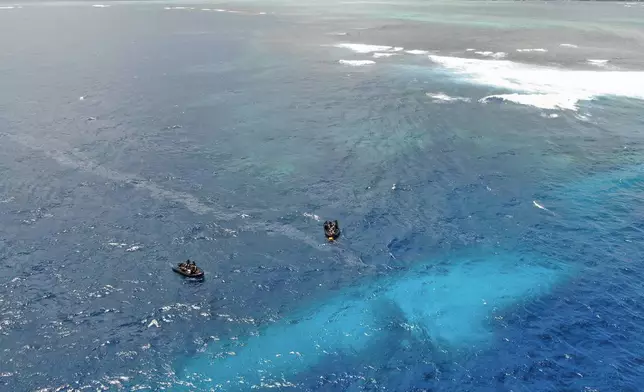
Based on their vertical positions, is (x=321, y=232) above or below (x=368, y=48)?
below

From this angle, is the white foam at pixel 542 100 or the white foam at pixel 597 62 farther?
the white foam at pixel 597 62

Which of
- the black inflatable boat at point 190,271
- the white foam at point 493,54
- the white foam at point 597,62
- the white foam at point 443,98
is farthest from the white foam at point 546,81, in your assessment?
the black inflatable boat at point 190,271

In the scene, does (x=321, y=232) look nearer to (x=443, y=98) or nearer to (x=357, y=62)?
(x=443, y=98)

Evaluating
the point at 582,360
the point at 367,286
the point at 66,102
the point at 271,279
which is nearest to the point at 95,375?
the point at 271,279

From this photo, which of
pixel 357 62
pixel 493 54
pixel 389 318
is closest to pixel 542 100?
pixel 493 54

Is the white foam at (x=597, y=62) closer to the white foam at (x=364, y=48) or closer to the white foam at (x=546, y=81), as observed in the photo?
the white foam at (x=546, y=81)

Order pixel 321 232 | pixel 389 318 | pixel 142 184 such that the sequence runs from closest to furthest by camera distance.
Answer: pixel 389 318 → pixel 321 232 → pixel 142 184

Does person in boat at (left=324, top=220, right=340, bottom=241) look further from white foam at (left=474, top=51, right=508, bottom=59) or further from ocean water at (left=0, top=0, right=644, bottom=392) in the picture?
white foam at (left=474, top=51, right=508, bottom=59)
